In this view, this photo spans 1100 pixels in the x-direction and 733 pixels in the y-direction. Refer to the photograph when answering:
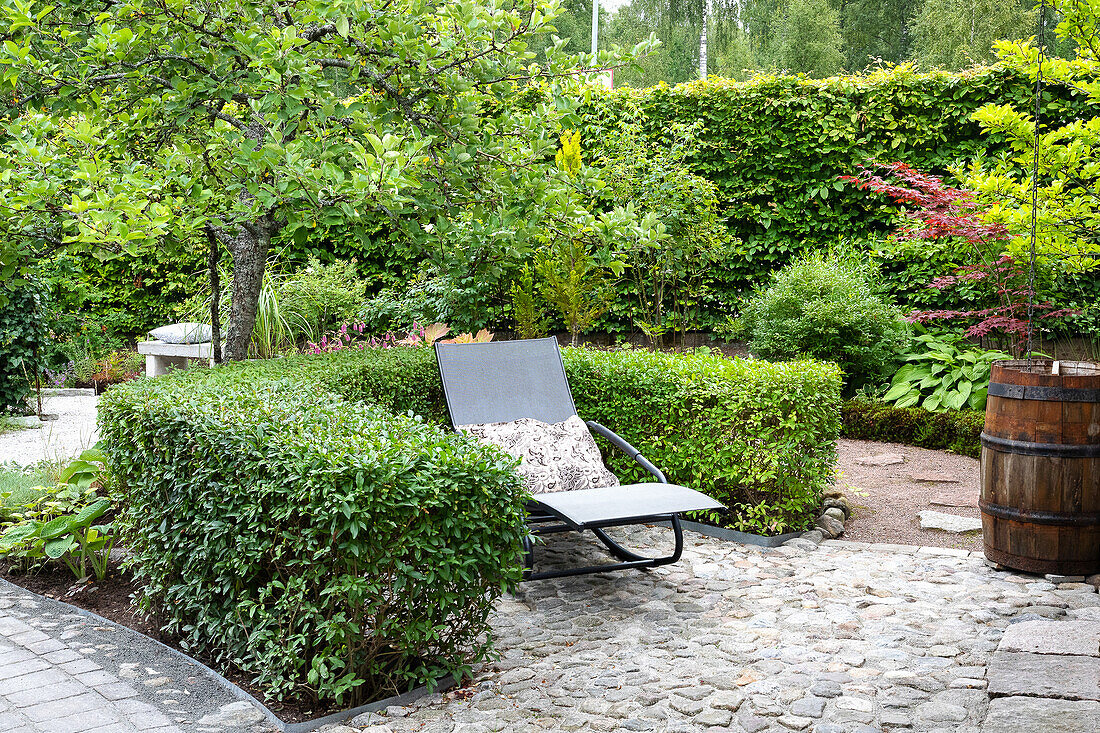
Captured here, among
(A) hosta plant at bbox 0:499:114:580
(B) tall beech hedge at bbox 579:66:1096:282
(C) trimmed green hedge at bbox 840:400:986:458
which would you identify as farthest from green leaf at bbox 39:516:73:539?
(B) tall beech hedge at bbox 579:66:1096:282

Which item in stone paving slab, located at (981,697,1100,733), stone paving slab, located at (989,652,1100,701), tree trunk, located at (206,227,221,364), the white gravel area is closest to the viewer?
stone paving slab, located at (981,697,1100,733)

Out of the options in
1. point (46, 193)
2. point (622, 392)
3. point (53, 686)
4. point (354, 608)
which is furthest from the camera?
point (622, 392)

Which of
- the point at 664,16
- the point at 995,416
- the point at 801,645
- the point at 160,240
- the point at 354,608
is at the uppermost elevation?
the point at 664,16

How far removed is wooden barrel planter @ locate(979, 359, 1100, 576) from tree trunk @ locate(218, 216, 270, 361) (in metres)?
3.86

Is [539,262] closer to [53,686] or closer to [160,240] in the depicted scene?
[160,240]

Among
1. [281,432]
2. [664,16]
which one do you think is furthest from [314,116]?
[664,16]

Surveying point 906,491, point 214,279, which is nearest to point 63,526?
point 214,279

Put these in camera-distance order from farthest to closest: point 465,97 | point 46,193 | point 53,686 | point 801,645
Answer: point 465,97 < point 46,193 < point 801,645 < point 53,686

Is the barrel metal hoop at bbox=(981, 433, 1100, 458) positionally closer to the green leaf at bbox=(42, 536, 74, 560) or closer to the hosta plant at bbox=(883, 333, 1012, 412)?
the hosta plant at bbox=(883, 333, 1012, 412)

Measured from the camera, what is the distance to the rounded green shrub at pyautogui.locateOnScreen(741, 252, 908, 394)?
7469 mm

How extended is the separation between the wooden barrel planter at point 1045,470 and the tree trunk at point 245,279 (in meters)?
3.86

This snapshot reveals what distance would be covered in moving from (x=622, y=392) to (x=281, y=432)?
2.51 metres

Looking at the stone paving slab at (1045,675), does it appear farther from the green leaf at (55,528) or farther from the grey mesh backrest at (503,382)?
the green leaf at (55,528)

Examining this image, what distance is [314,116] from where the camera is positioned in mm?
3967
